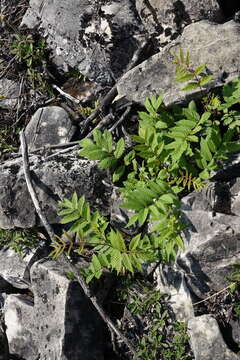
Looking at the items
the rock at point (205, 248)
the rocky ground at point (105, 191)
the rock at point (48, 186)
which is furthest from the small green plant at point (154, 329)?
the rock at point (48, 186)

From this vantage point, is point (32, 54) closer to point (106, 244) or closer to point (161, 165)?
point (161, 165)

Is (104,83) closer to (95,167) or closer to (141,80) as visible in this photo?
(141,80)

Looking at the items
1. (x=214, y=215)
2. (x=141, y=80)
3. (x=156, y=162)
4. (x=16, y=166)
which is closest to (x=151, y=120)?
(x=156, y=162)

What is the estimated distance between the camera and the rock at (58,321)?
13.2 ft

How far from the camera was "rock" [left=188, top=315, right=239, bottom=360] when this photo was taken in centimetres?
354

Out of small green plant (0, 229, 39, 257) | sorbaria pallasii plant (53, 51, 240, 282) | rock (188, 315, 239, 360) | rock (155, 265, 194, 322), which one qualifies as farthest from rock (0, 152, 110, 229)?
rock (188, 315, 239, 360)

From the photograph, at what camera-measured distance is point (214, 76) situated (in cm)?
407

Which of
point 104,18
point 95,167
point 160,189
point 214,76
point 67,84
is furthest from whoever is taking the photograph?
point 67,84

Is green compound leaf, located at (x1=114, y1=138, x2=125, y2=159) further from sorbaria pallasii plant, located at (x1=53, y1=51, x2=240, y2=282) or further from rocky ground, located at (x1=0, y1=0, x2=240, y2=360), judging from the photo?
rocky ground, located at (x1=0, y1=0, x2=240, y2=360)

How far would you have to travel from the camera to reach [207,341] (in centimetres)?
358

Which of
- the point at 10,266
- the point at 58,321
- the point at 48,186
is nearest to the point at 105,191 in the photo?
the point at 48,186

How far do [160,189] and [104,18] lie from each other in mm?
2367

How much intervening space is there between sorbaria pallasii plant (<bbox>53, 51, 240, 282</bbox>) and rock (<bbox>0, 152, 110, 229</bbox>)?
12.3 inches

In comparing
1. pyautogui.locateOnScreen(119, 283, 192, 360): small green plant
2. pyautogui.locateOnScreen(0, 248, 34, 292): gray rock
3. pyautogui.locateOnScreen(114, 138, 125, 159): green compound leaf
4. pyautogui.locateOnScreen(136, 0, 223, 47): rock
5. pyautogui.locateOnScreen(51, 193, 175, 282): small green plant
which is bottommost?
pyautogui.locateOnScreen(119, 283, 192, 360): small green plant
